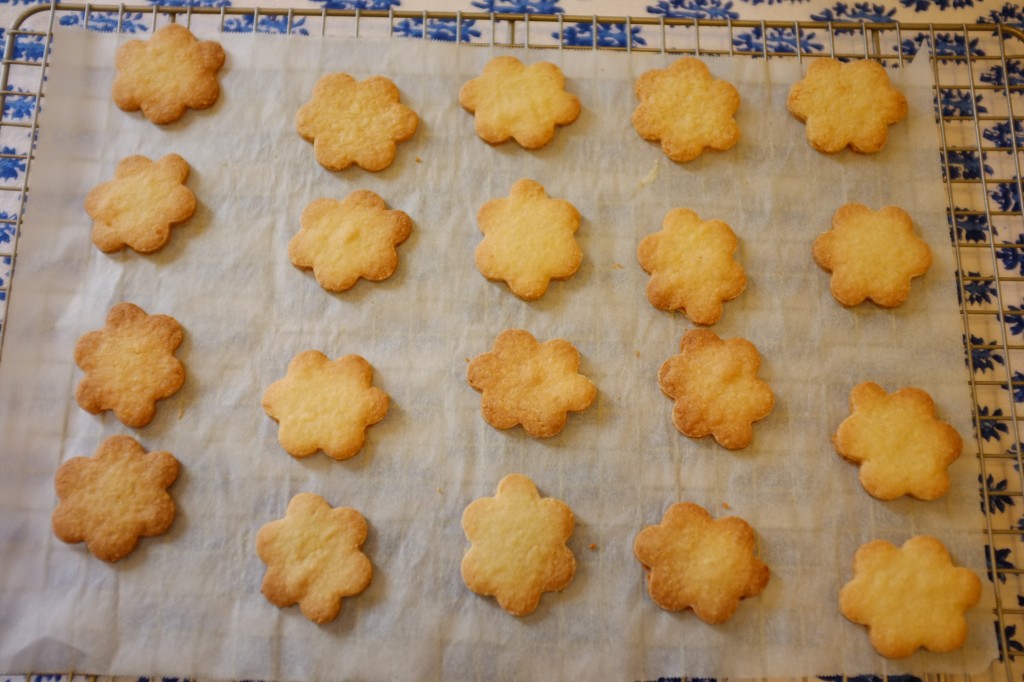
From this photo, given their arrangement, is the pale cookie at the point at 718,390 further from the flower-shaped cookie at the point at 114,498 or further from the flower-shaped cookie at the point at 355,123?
the flower-shaped cookie at the point at 114,498

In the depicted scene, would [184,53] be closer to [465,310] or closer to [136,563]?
[465,310]

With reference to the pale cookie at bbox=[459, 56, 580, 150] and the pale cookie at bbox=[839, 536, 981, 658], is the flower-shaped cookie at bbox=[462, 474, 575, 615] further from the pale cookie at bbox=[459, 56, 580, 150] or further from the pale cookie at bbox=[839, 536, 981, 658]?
the pale cookie at bbox=[459, 56, 580, 150]

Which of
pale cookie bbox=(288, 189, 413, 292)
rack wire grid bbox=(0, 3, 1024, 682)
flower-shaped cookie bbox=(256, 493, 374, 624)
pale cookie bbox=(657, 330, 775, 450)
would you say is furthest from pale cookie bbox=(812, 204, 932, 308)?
flower-shaped cookie bbox=(256, 493, 374, 624)

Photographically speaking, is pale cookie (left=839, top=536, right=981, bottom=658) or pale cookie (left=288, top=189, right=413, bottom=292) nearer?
pale cookie (left=839, top=536, right=981, bottom=658)

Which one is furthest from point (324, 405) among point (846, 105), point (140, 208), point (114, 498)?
point (846, 105)

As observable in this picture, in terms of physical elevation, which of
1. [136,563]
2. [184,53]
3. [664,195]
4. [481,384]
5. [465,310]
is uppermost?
[184,53]

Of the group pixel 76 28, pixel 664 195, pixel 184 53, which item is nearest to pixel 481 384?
pixel 664 195

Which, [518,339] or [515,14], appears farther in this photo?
[515,14]
